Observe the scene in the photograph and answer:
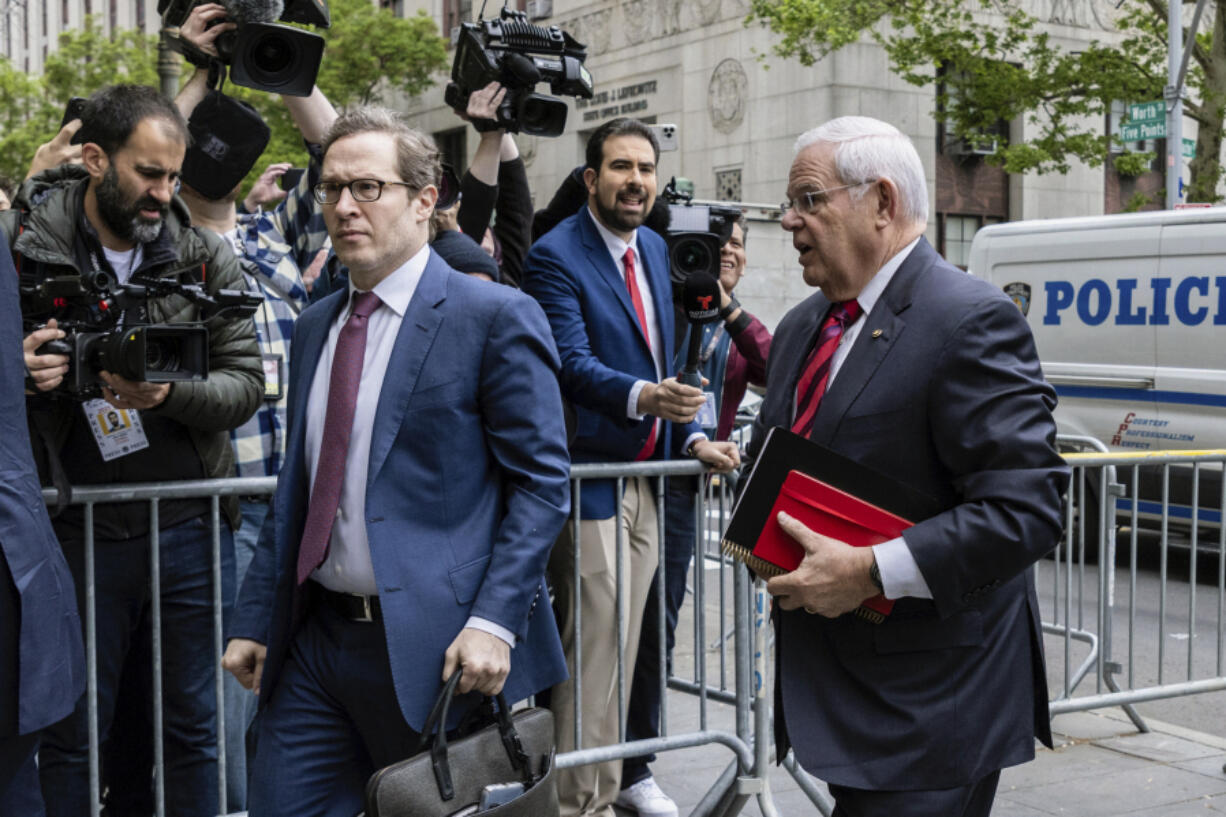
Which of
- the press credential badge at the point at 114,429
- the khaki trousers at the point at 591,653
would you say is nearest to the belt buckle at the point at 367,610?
the press credential badge at the point at 114,429

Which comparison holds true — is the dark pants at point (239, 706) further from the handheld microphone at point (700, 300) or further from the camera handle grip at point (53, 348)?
the handheld microphone at point (700, 300)

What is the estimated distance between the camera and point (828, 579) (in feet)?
9.07

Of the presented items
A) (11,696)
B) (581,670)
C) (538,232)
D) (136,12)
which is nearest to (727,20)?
(538,232)

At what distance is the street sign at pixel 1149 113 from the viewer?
18484mm

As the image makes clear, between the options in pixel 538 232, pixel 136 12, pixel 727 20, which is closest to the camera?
pixel 538 232

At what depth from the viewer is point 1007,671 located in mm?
2877

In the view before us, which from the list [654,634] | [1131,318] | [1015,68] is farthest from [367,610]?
[1015,68]

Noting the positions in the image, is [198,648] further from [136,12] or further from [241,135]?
[136,12]

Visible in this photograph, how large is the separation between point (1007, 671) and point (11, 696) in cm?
208

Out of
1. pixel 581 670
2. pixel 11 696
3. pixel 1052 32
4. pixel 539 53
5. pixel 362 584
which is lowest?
pixel 581 670

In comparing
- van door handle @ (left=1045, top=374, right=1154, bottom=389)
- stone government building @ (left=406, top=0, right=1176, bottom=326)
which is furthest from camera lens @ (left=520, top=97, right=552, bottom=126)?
stone government building @ (left=406, top=0, right=1176, bottom=326)

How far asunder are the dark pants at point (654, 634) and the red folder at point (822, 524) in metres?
2.20

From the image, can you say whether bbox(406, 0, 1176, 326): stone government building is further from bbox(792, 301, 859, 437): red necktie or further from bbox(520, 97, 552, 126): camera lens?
bbox(792, 301, 859, 437): red necktie

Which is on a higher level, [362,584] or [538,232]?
[538,232]
